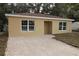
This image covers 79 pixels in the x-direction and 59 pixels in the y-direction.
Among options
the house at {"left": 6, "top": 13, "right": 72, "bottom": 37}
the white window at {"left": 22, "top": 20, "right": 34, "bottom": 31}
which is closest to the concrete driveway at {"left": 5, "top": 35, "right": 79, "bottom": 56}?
the house at {"left": 6, "top": 13, "right": 72, "bottom": 37}

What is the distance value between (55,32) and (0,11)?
8.25m

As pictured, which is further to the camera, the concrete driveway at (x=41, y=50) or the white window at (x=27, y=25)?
the white window at (x=27, y=25)

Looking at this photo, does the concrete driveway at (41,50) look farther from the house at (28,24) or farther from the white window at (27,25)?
the white window at (27,25)

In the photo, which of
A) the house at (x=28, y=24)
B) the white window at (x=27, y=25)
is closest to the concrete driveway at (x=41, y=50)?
the house at (x=28, y=24)

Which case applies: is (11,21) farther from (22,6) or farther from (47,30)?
(22,6)

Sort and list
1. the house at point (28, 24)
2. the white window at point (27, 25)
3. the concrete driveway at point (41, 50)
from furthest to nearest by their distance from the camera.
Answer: the white window at point (27, 25)
the house at point (28, 24)
the concrete driveway at point (41, 50)

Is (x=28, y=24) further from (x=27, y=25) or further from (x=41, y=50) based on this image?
(x=41, y=50)

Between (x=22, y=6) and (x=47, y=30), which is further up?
(x=22, y=6)

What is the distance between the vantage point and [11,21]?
20.4 metres

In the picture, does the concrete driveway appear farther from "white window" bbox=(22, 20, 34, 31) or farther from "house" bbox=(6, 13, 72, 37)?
"white window" bbox=(22, 20, 34, 31)

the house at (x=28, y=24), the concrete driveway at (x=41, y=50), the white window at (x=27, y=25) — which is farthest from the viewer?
the white window at (x=27, y=25)

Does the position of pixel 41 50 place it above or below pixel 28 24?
below

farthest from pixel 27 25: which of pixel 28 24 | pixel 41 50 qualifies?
pixel 41 50

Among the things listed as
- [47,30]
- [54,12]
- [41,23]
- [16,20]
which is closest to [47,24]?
[47,30]
